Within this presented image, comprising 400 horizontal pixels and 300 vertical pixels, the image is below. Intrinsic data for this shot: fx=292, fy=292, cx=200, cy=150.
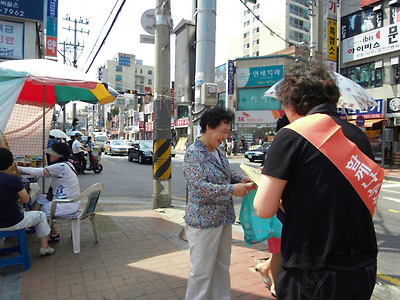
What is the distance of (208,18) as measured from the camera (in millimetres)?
4398

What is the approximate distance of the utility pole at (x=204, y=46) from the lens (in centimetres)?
439

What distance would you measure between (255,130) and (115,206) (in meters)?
26.5

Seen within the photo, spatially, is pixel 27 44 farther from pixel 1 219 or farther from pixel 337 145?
pixel 337 145

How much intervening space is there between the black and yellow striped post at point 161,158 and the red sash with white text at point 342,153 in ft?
16.0

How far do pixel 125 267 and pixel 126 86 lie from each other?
79.1 m

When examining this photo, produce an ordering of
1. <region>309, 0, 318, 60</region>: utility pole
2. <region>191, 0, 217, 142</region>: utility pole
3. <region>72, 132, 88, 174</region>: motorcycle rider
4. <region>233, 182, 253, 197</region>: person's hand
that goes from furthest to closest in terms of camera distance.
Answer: <region>309, 0, 318, 60</region>: utility pole
<region>72, 132, 88, 174</region>: motorcycle rider
<region>191, 0, 217, 142</region>: utility pole
<region>233, 182, 253, 197</region>: person's hand

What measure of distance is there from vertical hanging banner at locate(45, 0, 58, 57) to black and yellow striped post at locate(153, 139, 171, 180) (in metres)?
12.1

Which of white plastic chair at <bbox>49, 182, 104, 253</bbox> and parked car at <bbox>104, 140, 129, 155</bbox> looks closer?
white plastic chair at <bbox>49, 182, 104, 253</bbox>

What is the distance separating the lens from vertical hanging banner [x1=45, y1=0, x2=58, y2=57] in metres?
14.8

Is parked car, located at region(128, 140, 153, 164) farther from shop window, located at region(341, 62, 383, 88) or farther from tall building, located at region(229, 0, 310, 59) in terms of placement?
tall building, located at region(229, 0, 310, 59)

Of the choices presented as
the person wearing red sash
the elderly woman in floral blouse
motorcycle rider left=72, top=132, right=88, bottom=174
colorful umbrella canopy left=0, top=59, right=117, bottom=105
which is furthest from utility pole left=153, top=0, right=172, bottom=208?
motorcycle rider left=72, top=132, right=88, bottom=174

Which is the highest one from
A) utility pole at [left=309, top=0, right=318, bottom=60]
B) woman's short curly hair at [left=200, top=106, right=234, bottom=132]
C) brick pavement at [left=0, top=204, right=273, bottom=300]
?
utility pole at [left=309, top=0, right=318, bottom=60]

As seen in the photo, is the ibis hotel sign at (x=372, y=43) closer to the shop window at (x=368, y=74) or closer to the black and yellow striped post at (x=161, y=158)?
the shop window at (x=368, y=74)

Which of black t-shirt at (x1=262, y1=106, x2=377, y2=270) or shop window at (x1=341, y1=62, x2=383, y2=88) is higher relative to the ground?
shop window at (x1=341, y1=62, x2=383, y2=88)
